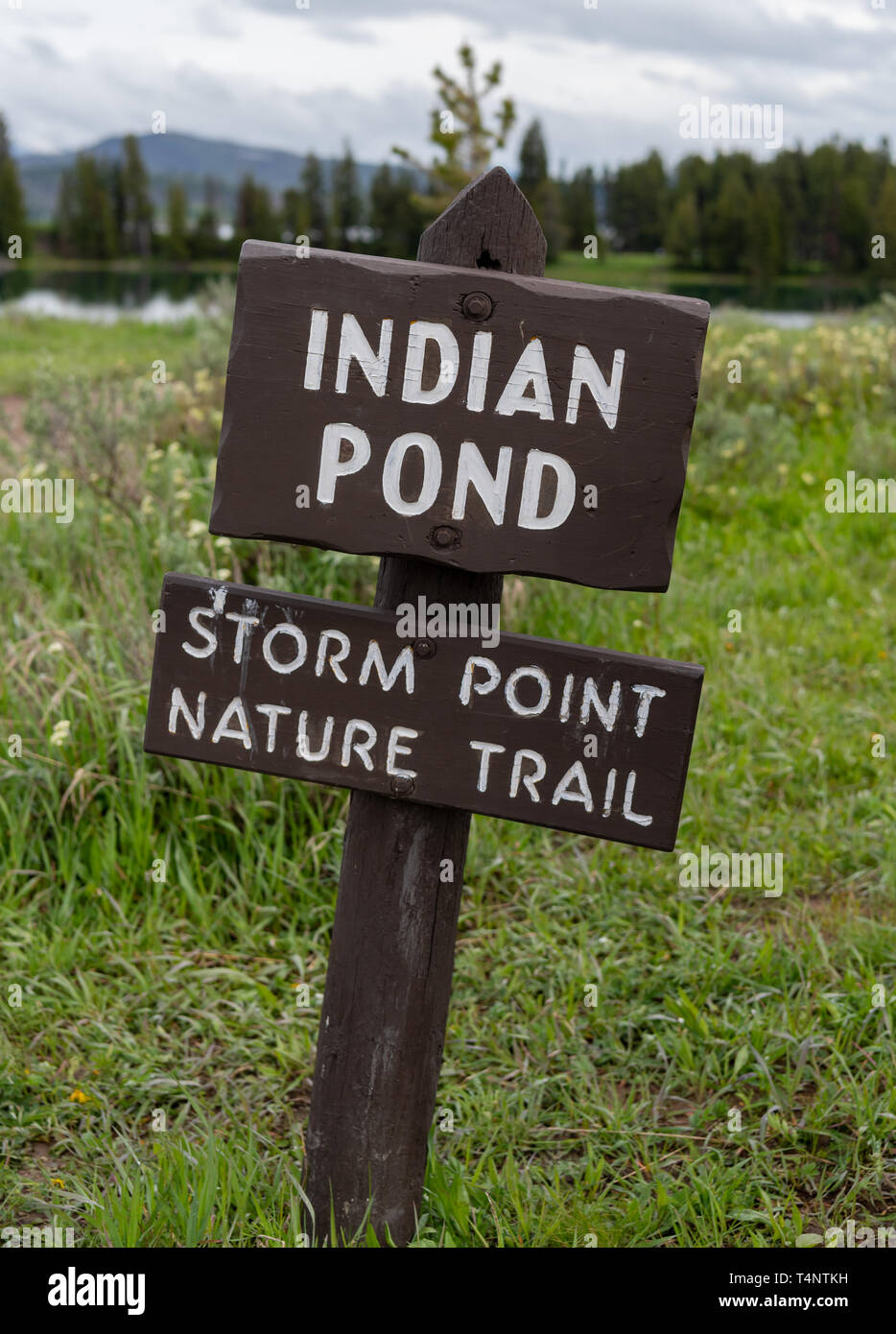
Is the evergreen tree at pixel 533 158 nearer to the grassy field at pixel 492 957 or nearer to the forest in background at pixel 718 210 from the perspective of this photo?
the forest in background at pixel 718 210

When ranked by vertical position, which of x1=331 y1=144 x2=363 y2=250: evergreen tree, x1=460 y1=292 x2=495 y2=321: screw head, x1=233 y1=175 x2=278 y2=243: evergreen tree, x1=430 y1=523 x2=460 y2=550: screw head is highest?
x1=233 y1=175 x2=278 y2=243: evergreen tree

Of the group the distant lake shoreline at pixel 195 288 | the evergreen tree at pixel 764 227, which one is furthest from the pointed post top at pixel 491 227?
the evergreen tree at pixel 764 227

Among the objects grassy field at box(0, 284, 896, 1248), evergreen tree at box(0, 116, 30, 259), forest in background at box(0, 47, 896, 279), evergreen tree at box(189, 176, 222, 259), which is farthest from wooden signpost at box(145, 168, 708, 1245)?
evergreen tree at box(189, 176, 222, 259)

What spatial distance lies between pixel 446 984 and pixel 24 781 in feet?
5.72

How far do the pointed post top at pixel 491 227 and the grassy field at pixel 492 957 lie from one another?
5.03ft

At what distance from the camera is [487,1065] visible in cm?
246

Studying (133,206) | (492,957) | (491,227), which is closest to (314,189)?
(133,206)

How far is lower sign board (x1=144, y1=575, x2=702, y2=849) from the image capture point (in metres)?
1.65

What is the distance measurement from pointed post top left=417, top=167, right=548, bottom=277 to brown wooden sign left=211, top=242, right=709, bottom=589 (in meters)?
0.05

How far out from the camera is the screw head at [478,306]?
1.55m

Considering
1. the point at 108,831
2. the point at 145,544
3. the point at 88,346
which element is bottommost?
the point at 108,831

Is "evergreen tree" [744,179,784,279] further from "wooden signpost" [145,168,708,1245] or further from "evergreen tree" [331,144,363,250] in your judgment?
"wooden signpost" [145,168,708,1245]

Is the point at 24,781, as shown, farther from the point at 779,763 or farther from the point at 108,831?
the point at 779,763

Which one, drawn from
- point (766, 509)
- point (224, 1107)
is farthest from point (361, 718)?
point (766, 509)
